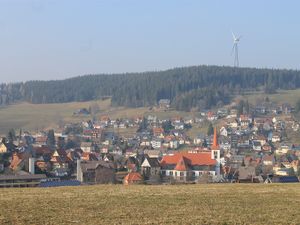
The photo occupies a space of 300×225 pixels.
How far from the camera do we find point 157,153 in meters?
126

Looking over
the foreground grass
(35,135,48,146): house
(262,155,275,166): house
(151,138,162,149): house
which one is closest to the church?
(262,155,275,166): house

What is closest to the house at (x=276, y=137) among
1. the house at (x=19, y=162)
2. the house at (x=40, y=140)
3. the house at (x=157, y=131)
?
the house at (x=157, y=131)

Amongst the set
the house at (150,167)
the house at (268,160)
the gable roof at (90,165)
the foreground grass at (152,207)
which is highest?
the foreground grass at (152,207)

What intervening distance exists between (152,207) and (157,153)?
10579cm

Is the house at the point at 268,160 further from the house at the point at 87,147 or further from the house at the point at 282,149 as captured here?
the house at the point at 87,147

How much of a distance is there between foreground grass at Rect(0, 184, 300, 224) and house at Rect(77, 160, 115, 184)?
42.4 m

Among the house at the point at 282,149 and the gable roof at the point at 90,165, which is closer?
the gable roof at the point at 90,165

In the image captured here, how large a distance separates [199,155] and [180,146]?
64.9 metres

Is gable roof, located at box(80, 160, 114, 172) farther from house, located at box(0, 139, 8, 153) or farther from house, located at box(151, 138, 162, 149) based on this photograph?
house, located at box(151, 138, 162, 149)

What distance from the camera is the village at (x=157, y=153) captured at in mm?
72312

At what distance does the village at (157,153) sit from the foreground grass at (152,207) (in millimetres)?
30644

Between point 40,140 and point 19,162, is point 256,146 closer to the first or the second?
point 40,140

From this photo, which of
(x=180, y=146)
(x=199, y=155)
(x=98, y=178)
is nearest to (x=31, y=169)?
(x=98, y=178)

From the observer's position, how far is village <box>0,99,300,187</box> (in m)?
72.3
